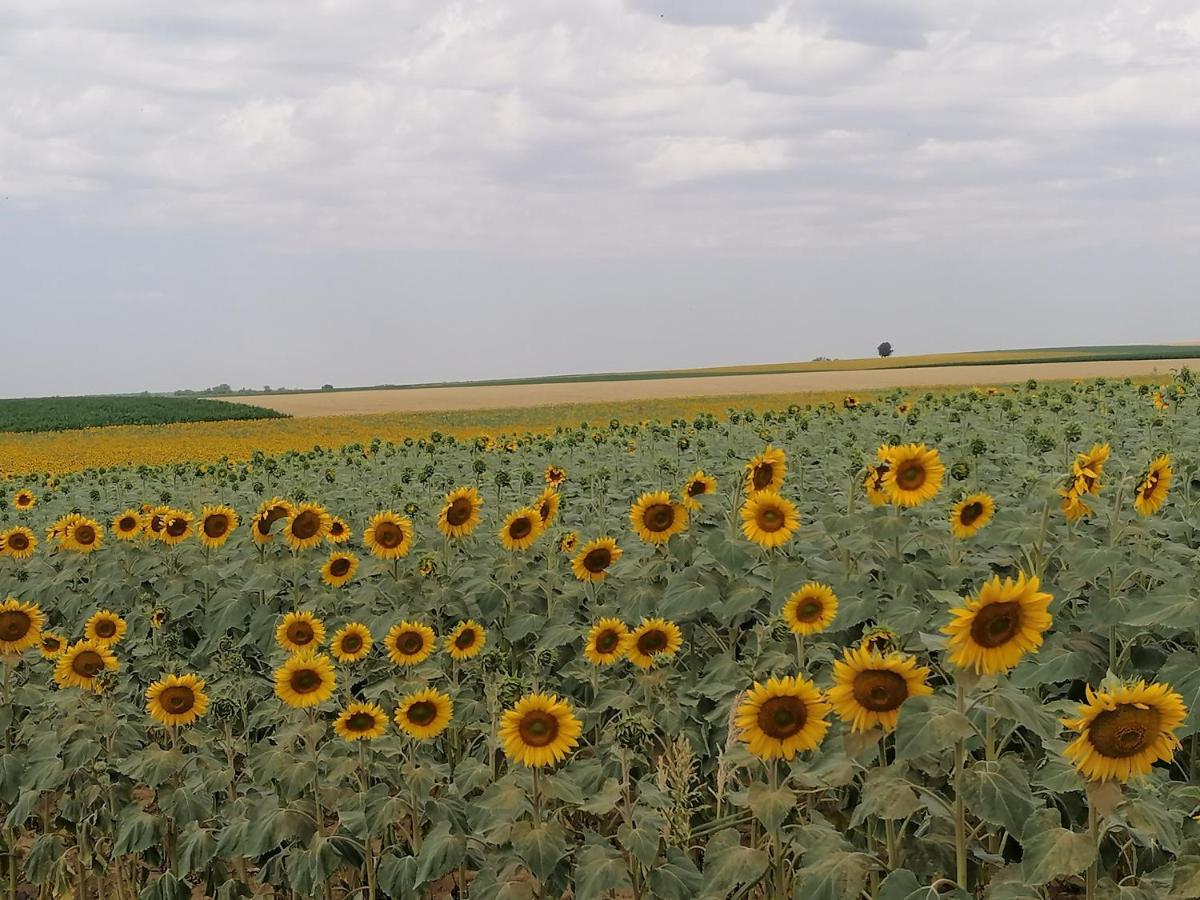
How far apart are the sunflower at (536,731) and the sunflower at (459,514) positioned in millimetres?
2826

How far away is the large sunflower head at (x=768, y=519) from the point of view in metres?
5.57

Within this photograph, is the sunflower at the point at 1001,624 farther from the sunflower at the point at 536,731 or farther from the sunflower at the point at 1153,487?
the sunflower at the point at 1153,487

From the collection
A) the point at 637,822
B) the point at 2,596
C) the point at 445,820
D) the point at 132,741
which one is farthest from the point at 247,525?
the point at 637,822

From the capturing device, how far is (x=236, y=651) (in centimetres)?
632

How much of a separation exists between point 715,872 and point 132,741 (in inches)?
150

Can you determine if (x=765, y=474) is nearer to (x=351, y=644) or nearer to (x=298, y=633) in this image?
(x=351, y=644)

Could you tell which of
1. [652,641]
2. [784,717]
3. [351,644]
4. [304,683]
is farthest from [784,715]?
[351,644]

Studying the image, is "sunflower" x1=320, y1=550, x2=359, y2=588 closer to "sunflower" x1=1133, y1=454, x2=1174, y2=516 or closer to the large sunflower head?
the large sunflower head

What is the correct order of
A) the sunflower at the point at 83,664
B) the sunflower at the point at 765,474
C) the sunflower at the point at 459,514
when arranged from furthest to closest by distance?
the sunflower at the point at 459,514, the sunflower at the point at 83,664, the sunflower at the point at 765,474

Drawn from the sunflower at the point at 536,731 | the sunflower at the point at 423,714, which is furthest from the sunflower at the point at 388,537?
the sunflower at the point at 536,731

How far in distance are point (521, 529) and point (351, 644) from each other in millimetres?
1247

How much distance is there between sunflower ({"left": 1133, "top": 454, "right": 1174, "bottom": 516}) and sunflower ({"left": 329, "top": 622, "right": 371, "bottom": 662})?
3.89 m

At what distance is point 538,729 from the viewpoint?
4418 mm

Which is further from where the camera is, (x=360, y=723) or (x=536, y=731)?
(x=360, y=723)
